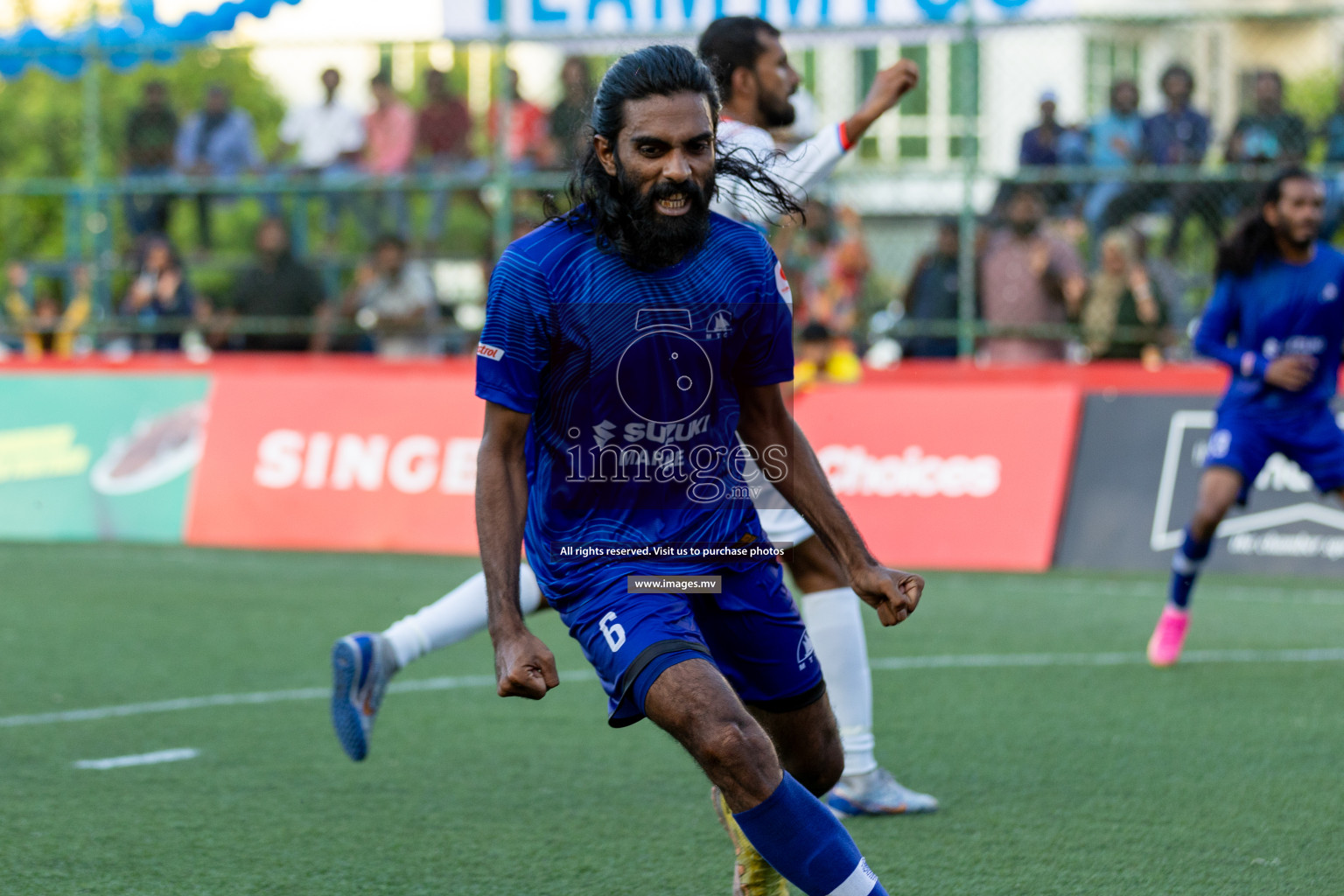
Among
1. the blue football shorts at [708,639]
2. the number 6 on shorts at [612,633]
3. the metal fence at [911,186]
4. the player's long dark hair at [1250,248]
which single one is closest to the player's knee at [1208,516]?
the player's long dark hair at [1250,248]

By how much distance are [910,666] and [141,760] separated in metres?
3.43

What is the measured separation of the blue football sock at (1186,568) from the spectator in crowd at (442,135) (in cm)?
736

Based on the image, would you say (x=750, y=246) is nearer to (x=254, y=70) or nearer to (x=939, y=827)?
(x=939, y=827)

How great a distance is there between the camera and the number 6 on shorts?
11.5ft

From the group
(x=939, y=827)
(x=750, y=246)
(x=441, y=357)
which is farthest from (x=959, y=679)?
(x=441, y=357)

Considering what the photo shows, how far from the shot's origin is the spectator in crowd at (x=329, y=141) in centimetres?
1395

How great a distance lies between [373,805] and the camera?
545 cm

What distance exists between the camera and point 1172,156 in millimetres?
11812

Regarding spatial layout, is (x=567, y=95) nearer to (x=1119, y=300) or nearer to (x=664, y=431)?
(x=1119, y=300)

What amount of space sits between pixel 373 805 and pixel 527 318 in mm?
2394

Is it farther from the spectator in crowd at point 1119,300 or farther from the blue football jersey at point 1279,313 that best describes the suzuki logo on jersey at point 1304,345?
the spectator in crowd at point 1119,300

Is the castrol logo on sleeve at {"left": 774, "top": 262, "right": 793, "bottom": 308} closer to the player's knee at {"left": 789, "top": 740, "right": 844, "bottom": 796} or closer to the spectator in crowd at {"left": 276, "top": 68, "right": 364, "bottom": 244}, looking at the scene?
the player's knee at {"left": 789, "top": 740, "right": 844, "bottom": 796}

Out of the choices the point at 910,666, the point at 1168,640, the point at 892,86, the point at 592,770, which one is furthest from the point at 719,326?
the point at 1168,640

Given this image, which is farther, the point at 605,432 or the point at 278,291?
the point at 278,291
